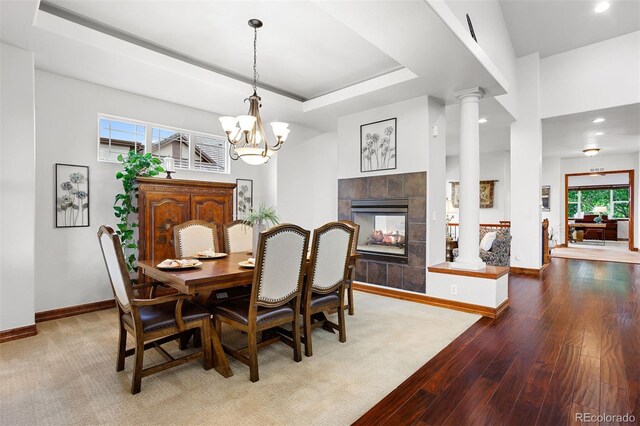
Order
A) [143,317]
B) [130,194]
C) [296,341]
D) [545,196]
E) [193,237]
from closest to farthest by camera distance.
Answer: [143,317]
[296,341]
[193,237]
[130,194]
[545,196]

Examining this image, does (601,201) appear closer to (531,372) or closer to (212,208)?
(531,372)

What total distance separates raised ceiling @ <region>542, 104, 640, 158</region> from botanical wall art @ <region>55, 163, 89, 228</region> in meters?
7.37

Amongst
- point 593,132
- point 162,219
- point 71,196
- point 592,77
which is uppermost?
point 592,77

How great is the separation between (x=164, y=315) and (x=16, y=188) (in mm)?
2087

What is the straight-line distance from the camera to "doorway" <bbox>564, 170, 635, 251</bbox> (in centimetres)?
1139

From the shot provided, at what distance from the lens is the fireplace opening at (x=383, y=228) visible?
4449 millimetres

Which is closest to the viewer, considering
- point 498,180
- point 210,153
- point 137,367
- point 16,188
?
point 137,367

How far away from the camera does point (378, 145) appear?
4.69m

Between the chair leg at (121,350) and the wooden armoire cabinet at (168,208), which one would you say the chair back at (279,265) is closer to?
the chair leg at (121,350)

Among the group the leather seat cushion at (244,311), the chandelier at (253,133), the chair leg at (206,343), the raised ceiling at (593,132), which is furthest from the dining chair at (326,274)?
the raised ceiling at (593,132)

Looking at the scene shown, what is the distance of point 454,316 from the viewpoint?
11.7ft

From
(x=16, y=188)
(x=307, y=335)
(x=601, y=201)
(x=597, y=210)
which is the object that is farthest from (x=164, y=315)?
(x=601, y=201)

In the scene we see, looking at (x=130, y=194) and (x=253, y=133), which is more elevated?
(x=253, y=133)

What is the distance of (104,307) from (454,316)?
4073mm
